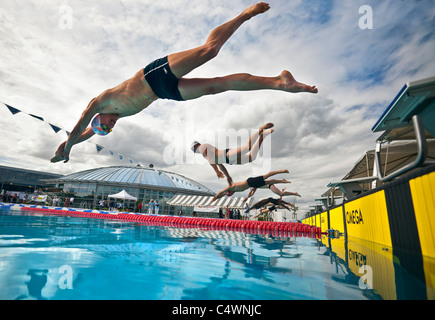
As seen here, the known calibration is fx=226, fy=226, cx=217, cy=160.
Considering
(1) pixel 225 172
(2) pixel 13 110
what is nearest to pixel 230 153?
(1) pixel 225 172

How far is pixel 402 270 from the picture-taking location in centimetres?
306

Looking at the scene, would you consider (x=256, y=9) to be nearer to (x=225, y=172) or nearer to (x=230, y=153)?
(x=230, y=153)

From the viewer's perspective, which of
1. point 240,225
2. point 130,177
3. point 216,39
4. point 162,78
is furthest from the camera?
point 130,177

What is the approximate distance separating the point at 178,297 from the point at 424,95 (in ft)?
13.6

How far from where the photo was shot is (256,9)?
10.3ft

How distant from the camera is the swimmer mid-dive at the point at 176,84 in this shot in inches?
124

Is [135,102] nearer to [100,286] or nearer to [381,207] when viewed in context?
[100,286]

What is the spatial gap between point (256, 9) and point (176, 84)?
5.09ft

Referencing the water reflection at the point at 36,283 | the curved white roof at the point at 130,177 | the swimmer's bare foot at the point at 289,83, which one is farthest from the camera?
the curved white roof at the point at 130,177

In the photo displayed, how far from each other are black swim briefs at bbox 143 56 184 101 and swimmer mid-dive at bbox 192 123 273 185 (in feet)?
11.6

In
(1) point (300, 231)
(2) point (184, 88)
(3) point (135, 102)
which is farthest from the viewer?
(1) point (300, 231)

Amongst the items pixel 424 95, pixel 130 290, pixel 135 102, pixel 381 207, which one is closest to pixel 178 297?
pixel 130 290

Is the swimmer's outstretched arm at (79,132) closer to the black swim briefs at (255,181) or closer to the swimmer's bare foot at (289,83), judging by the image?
the swimmer's bare foot at (289,83)

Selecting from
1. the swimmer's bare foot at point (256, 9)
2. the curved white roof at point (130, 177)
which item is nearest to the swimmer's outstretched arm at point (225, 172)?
the swimmer's bare foot at point (256, 9)
